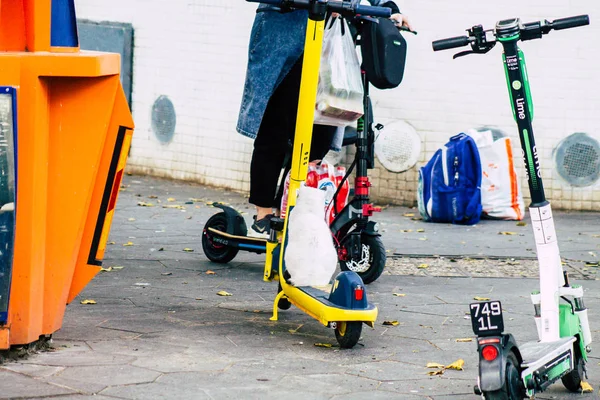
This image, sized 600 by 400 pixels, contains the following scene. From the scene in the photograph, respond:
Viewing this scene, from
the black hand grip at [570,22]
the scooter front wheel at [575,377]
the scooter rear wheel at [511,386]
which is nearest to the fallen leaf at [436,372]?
the scooter front wheel at [575,377]

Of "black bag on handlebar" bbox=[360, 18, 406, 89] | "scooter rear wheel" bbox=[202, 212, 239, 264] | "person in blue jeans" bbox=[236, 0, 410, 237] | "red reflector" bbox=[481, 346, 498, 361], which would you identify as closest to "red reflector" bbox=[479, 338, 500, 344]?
"red reflector" bbox=[481, 346, 498, 361]

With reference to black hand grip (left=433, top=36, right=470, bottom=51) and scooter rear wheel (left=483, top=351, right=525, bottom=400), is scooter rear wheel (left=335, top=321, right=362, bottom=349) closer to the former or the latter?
scooter rear wheel (left=483, top=351, right=525, bottom=400)

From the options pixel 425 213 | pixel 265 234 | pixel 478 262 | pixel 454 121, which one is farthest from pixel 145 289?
pixel 454 121

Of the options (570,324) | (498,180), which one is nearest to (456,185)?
(498,180)

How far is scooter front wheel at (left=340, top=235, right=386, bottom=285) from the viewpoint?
20.4 ft

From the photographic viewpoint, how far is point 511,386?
351cm

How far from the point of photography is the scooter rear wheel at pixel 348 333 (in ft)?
15.2

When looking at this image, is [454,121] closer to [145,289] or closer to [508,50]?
[145,289]

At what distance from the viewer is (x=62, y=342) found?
15.1ft

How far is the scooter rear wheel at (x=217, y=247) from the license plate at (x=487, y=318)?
3.24 metres

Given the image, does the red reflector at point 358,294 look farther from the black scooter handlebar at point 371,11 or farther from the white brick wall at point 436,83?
the white brick wall at point 436,83

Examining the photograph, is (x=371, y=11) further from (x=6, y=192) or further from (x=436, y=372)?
(x=6, y=192)

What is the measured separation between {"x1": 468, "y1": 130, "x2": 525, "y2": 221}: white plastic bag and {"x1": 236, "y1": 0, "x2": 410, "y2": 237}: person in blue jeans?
2.85 metres

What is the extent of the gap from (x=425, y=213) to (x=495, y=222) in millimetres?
584
